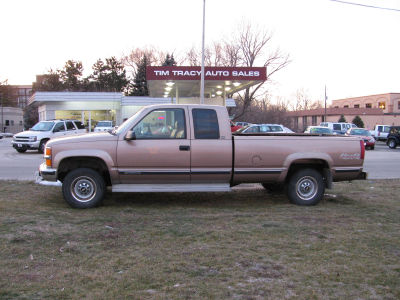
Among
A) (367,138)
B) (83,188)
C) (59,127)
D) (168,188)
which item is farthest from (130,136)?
(367,138)

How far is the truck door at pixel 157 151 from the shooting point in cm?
679

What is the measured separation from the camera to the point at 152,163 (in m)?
6.81

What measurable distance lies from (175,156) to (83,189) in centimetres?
180

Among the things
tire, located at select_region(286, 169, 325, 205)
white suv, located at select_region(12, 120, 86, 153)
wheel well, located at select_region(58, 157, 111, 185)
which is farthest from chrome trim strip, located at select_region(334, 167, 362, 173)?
white suv, located at select_region(12, 120, 86, 153)

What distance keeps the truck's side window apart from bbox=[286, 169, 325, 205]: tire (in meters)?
1.82

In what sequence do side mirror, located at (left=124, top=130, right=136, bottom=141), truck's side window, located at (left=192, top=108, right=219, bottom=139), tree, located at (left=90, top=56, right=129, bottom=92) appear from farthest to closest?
1. tree, located at (left=90, top=56, right=129, bottom=92)
2. truck's side window, located at (left=192, top=108, right=219, bottom=139)
3. side mirror, located at (left=124, top=130, right=136, bottom=141)

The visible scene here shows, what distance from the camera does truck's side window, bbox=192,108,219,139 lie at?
700 cm

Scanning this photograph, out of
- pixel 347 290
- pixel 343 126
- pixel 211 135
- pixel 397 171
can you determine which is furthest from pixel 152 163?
pixel 343 126

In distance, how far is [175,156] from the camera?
6836 millimetres

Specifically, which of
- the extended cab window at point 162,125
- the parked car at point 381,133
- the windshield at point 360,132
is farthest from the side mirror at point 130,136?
the parked car at point 381,133

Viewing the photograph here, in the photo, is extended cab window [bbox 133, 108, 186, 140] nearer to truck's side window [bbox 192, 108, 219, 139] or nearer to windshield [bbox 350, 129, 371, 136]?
truck's side window [bbox 192, 108, 219, 139]

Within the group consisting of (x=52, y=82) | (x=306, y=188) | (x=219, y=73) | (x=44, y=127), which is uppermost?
(x=52, y=82)

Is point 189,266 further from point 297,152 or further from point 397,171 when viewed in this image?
point 397,171

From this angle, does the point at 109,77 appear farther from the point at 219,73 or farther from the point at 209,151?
the point at 209,151
